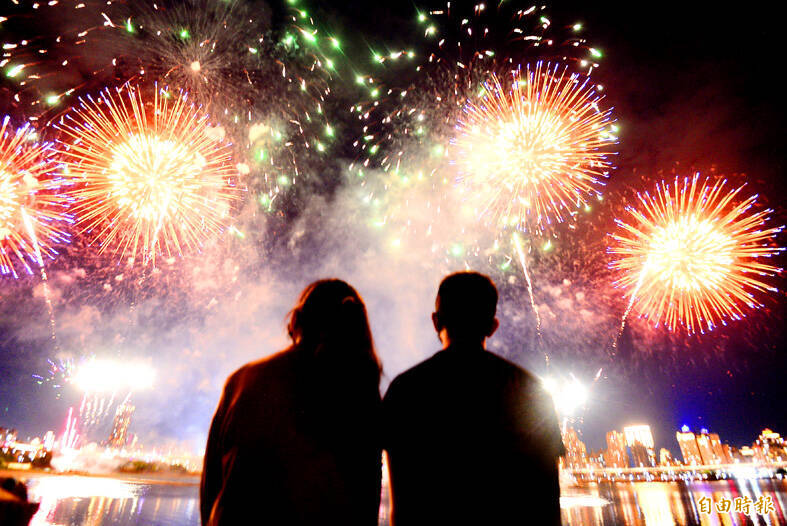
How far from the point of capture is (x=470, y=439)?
7.79 ft

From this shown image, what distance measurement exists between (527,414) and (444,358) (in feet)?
2.06

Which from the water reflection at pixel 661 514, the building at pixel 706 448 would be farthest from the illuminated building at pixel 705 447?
the water reflection at pixel 661 514

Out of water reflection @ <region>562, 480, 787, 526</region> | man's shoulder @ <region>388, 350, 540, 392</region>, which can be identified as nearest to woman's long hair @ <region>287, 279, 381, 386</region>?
man's shoulder @ <region>388, 350, 540, 392</region>

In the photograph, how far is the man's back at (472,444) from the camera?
226 centimetres

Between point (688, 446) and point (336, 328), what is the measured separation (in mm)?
260806

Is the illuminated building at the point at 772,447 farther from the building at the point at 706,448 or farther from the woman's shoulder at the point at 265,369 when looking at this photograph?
the woman's shoulder at the point at 265,369

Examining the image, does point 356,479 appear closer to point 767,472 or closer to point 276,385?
point 276,385

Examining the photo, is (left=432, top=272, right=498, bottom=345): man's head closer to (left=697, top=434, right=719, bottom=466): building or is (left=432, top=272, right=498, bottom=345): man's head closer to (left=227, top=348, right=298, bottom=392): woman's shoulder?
(left=227, top=348, right=298, bottom=392): woman's shoulder

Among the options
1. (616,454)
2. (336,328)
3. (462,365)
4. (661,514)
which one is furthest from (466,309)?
(616,454)

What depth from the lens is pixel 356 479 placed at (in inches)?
97.7

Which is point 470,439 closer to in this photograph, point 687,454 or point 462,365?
point 462,365

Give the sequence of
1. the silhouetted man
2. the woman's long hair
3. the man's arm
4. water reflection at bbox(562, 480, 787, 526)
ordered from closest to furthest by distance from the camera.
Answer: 1. the silhouetted man
2. the man's arm
3. the woman's long hair
4. water reflection at bbox(562, 480, 787, 526)

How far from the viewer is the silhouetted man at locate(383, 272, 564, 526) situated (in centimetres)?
226

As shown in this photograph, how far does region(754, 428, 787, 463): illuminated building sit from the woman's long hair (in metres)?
266
